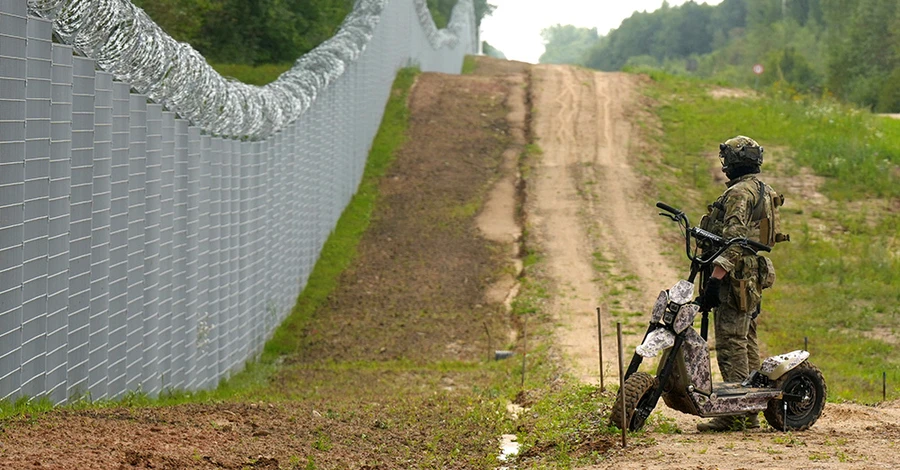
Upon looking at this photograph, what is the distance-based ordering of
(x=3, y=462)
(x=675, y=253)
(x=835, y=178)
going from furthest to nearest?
1. (x=835, y=178)
2. (x=675, y=253)
3. (x=3, y=462)

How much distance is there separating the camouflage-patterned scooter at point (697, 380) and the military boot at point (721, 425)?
0.24 meters

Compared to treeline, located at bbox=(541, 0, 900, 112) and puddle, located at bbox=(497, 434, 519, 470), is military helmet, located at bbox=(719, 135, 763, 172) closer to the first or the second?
puddle, located at bbox=(497, 434, 519, 470)

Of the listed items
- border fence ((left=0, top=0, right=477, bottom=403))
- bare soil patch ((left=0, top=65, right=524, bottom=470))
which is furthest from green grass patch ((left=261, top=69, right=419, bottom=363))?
border fence ((left=0, top=0, right=477, bottom=403))

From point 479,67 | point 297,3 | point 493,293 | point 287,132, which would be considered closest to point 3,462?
point 287,132

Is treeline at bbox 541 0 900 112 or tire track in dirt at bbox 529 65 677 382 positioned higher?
treeline at bbox 541 0 900 112

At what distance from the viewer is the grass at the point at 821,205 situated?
1457 centimetres

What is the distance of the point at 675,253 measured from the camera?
19.6 meters

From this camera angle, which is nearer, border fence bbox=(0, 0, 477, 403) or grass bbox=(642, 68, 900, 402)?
border fence bbox=(0, 0, 477, 403)

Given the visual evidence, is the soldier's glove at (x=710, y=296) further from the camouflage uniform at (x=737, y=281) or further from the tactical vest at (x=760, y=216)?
the tactical vest at (x=760, y=216)

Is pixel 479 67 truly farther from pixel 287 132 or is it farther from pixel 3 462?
pixel 3 462

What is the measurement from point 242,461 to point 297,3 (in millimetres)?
25027

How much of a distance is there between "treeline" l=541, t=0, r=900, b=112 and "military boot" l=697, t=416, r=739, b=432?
91.8 feet

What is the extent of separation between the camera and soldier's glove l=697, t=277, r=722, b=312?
8.09 meters

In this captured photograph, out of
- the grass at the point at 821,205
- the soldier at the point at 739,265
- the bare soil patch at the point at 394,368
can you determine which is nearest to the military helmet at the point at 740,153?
the soldier at the point at 739,265
